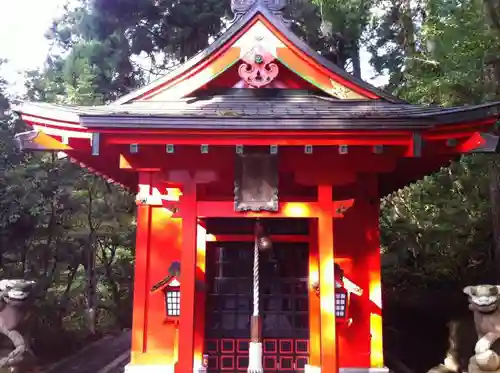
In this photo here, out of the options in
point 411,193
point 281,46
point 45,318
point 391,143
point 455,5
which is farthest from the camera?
point 411,193

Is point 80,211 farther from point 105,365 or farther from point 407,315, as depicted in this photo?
point 407,315

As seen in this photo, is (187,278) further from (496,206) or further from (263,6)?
(496,206)

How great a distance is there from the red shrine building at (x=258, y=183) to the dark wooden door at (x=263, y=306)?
0.02 metres

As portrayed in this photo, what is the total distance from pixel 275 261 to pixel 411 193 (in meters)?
7.85

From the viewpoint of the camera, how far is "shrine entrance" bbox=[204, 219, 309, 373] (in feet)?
23.6

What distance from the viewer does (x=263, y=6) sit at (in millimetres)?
7465

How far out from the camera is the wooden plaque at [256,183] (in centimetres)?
584

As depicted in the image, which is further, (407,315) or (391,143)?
(407,315)

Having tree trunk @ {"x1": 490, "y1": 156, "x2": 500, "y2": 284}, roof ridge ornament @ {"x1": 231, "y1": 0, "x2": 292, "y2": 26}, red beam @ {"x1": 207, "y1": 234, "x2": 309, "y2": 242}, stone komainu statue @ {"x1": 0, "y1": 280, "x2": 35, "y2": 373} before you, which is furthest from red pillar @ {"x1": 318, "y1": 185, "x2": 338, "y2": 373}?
tree trunk @ {"x1": 490, "y1": 156, "x2": 500, "y2": 284}

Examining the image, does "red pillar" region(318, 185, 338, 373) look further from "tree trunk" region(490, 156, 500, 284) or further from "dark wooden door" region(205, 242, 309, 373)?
"tree trunk" region(490, 156, 500, 284)

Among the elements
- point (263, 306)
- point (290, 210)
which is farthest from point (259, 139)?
point (263, 306)

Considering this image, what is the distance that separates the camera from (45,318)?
10.7 meters

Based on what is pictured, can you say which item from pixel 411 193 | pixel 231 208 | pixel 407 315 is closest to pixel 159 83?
pixel 231 208

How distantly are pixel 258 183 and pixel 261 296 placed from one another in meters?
2.22
